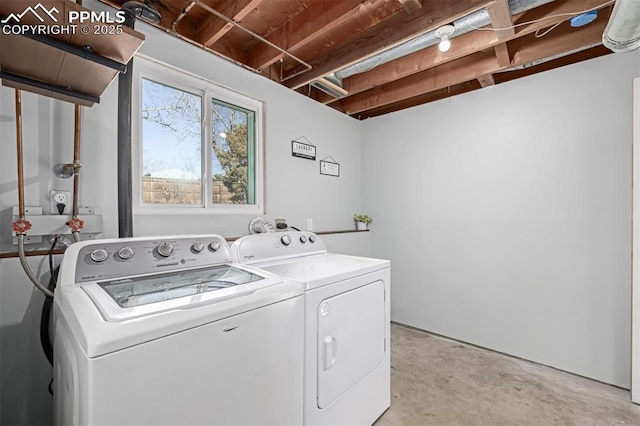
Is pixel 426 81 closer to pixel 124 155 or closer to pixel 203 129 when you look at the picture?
pixel 203 129

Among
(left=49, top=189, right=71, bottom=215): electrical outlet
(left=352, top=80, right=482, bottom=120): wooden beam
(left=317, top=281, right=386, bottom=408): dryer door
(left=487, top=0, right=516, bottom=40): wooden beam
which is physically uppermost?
(left=352, top=80, right=482, bottom=120): wooden beam

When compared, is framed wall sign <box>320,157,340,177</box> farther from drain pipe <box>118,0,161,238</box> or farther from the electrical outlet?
the electrical outlet

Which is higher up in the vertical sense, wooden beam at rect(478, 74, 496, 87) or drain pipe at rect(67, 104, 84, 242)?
wooden beam at rect(478, 74, 496, 87)

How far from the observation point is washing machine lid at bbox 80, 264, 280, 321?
0.91 m

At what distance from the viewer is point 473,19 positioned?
189 centimetres

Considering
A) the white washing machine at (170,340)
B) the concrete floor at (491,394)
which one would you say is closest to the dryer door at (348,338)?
the white washing machine at (170,340)

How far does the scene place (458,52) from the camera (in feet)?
7.27

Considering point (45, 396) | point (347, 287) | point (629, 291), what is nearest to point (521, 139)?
point (629, 291)

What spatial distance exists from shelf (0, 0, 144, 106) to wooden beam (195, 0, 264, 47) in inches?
37.5

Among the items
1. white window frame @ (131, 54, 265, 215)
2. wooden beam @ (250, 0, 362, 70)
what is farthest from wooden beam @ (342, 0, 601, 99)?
white window frame @ (131, 54, 265, 215)

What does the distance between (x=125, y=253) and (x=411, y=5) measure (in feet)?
7.11

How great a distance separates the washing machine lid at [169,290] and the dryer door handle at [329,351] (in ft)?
1.35

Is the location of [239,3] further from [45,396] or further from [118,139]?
[45,396]

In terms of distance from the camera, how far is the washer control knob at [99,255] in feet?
3.97
